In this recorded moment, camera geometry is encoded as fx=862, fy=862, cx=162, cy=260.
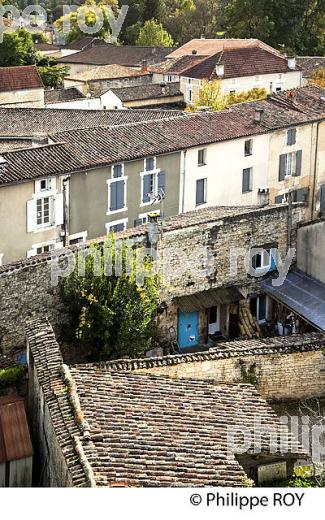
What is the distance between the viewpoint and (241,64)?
64938 millimetres

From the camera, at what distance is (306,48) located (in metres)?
86.9

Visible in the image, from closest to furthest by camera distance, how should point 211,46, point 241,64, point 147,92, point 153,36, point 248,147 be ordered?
point 248,147 → point 147,92 → point 241,64 → point 211,46 → point 153,36

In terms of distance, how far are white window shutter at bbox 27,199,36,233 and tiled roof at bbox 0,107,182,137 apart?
45.0 ft

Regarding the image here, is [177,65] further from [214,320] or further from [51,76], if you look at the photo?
[214,320]

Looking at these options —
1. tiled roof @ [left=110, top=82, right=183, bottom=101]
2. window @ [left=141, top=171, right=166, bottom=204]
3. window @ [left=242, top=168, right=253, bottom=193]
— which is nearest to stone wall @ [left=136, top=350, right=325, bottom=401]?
window @ [left=141, top=171, right=166, bottom=204]

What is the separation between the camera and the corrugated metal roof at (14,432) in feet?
61.3

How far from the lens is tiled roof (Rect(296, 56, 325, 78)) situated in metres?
68.5

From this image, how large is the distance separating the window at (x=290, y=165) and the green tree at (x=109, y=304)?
16.9 m

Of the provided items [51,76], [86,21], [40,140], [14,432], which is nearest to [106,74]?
[51,76]

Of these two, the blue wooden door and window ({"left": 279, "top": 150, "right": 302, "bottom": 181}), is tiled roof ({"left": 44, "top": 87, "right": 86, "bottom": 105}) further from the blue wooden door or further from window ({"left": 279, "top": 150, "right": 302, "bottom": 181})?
the blue wooden door

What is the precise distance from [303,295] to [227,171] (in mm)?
11308
